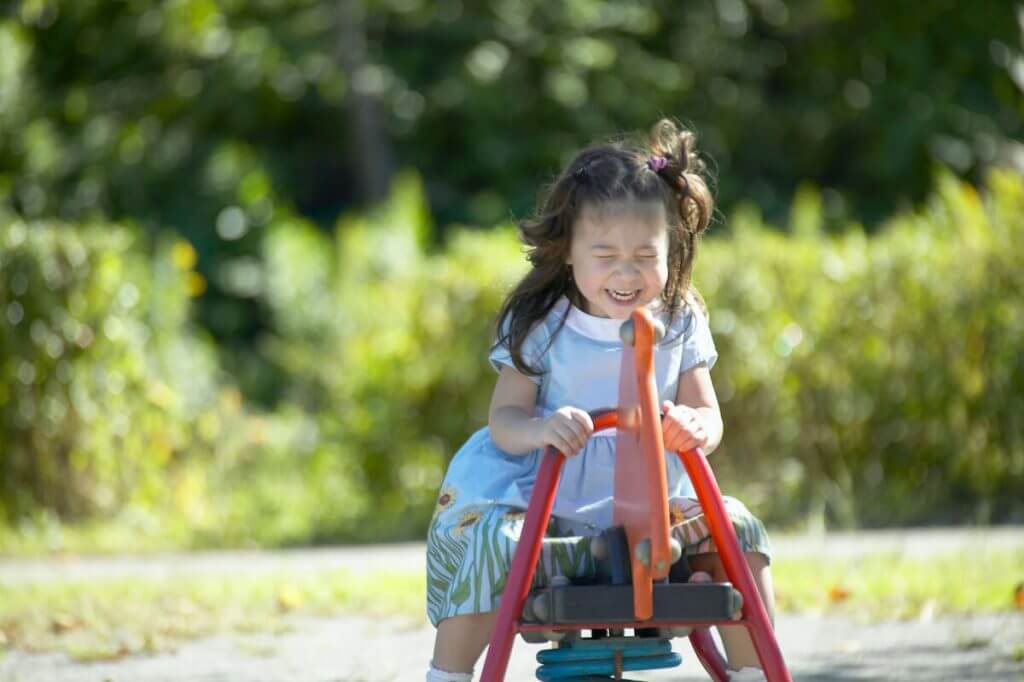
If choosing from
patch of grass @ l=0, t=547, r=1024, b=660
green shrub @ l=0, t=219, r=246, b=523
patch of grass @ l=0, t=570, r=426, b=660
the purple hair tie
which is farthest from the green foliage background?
the purple hair tie

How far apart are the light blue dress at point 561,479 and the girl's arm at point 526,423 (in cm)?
4

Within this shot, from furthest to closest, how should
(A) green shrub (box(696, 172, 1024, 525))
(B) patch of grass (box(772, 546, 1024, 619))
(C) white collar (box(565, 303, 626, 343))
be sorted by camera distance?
(A) green shrub (box(696, 172, 1024, 525)) < (B) patch of grass (box(772, 546, 1024, 619)) < (C) white collar (box(565, 303, 626, 343))

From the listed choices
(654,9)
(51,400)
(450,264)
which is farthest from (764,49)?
(51,400)

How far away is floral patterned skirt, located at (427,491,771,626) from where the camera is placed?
2.91 m

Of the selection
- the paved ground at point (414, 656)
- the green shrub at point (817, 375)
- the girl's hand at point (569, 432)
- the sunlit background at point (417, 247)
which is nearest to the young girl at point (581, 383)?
the girl's hand at point (569, 432)

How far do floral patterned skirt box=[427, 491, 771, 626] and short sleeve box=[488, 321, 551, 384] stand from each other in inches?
13.1

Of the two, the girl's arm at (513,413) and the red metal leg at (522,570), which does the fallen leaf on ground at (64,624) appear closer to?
the girl's arm at (513,413)

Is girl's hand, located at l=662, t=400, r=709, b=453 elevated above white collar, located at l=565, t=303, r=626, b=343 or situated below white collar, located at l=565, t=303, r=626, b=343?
below

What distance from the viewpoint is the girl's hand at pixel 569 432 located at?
9.25ft

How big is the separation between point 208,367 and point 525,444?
5.10 m

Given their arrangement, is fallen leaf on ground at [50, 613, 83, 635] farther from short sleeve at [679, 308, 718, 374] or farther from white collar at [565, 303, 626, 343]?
short sleeve at [679, 308, 718, 374]

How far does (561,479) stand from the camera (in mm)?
3232

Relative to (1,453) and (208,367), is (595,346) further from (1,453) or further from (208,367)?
(208,367)

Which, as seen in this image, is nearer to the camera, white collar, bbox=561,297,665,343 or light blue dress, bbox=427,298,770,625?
light blue dress, bbox=427,298,770,625
